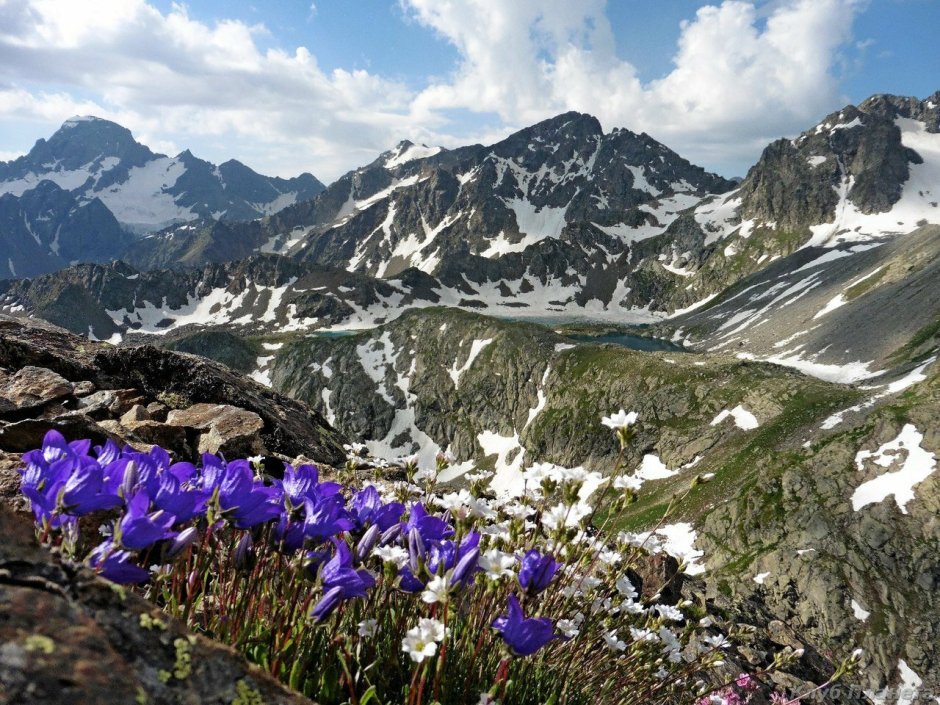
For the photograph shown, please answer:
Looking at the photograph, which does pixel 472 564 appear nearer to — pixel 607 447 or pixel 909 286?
pixel 607 447

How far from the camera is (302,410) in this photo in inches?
765

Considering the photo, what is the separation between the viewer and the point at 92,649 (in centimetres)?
159

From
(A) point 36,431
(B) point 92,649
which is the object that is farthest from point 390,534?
(A) point 36,431

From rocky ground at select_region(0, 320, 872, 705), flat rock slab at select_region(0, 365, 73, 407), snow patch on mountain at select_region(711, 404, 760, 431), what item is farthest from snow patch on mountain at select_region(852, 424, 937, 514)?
flat rock slab at select_region(0, 365, 73, 407)

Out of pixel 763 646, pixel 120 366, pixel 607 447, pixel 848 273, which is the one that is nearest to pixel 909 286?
pixel 848 273

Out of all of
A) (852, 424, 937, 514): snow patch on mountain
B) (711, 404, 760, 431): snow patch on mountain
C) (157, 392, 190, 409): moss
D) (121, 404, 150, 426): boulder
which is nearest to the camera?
(121, 404, 150, 426): boulder

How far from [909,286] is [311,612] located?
172655 mm

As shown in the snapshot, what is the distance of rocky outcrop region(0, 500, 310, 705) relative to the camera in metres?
1.39

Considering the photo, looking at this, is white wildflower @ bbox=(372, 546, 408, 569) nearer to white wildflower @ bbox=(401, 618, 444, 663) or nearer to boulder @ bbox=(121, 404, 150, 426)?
white wildflower @ bbox=(401, 618, 444, 663)

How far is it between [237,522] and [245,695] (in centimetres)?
119

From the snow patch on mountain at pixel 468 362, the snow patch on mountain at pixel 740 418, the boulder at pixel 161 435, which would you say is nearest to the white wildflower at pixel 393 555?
the boulder at pixel 161 435

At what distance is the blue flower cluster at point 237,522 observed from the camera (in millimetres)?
2486

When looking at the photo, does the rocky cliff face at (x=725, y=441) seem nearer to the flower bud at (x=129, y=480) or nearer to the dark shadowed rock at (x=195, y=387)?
the flower bud at (x=129, y=480)

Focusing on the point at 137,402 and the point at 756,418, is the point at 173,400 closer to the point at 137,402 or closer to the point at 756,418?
the point at 137,402
